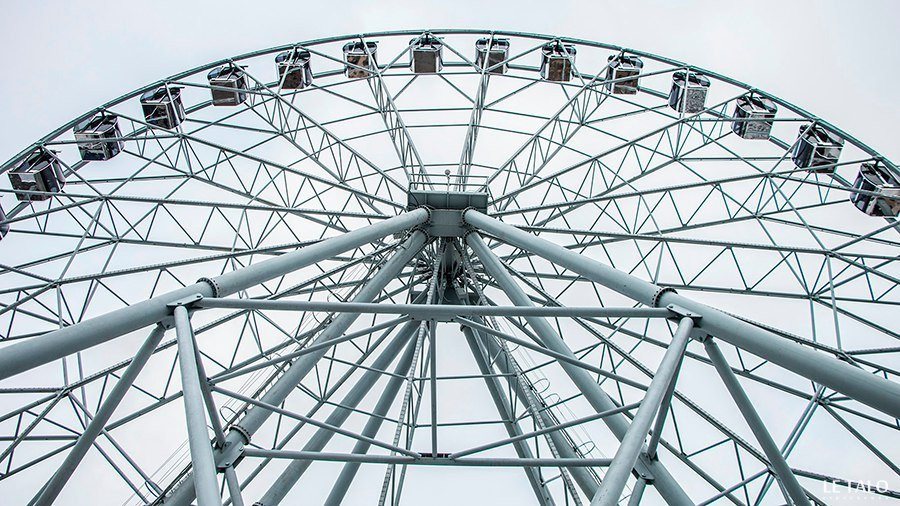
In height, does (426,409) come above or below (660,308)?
above

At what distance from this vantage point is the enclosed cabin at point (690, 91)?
22.3 metres

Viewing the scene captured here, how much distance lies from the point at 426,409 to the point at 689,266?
46.3ft

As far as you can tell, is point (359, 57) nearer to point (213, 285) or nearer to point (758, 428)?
point (213, 285)

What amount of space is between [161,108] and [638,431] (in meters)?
19.2

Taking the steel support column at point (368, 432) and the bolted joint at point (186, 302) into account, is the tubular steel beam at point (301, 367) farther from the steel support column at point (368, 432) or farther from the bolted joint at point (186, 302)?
the bolted joint at point (186, 302)

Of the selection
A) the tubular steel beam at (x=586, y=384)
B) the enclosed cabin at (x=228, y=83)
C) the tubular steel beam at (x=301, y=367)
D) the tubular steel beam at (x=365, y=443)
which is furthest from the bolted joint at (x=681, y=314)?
the enclosed cabin at (x=228, y=83)

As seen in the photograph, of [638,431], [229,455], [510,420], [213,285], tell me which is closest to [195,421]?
[213,285]

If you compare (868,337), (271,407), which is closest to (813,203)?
(868,337)

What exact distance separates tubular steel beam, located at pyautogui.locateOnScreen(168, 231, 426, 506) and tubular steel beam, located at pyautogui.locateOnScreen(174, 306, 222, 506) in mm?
3237

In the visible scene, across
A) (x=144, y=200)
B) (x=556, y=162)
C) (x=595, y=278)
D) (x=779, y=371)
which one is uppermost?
(x=556, y=162)

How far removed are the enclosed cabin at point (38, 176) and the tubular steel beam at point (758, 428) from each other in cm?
1765

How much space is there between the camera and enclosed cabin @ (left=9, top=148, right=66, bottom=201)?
61.9 feet

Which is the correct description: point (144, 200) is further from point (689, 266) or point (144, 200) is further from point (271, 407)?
point (689, 266)

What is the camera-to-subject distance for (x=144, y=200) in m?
17.0
